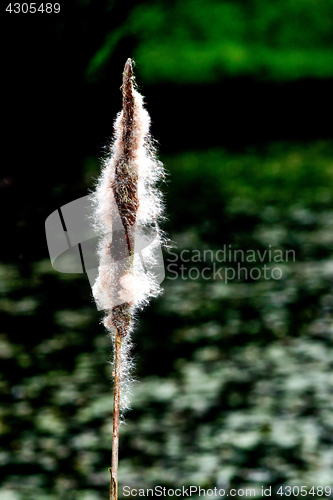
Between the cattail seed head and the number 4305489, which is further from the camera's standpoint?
the number 4305489

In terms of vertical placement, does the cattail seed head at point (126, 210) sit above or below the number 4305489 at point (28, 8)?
below

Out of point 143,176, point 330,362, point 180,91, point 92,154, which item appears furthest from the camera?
point 180,91

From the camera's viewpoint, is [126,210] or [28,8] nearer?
[126,210]

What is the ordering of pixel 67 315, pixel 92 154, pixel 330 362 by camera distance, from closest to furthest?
pixel 330 362
pixel 67 315
pixel 92 154

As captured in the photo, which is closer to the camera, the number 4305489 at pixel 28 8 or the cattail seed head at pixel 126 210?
the cattail seed head at pixel 126 210

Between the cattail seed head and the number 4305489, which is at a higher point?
the number 4305489

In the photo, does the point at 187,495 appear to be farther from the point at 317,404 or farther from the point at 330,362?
the point at 330,362

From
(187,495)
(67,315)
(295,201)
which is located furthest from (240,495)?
(295,201)

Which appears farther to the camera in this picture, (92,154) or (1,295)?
(92,154)

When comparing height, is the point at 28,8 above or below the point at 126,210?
above

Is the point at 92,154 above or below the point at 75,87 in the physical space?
above

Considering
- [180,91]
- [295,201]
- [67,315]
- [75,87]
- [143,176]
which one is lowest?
[143,176]
